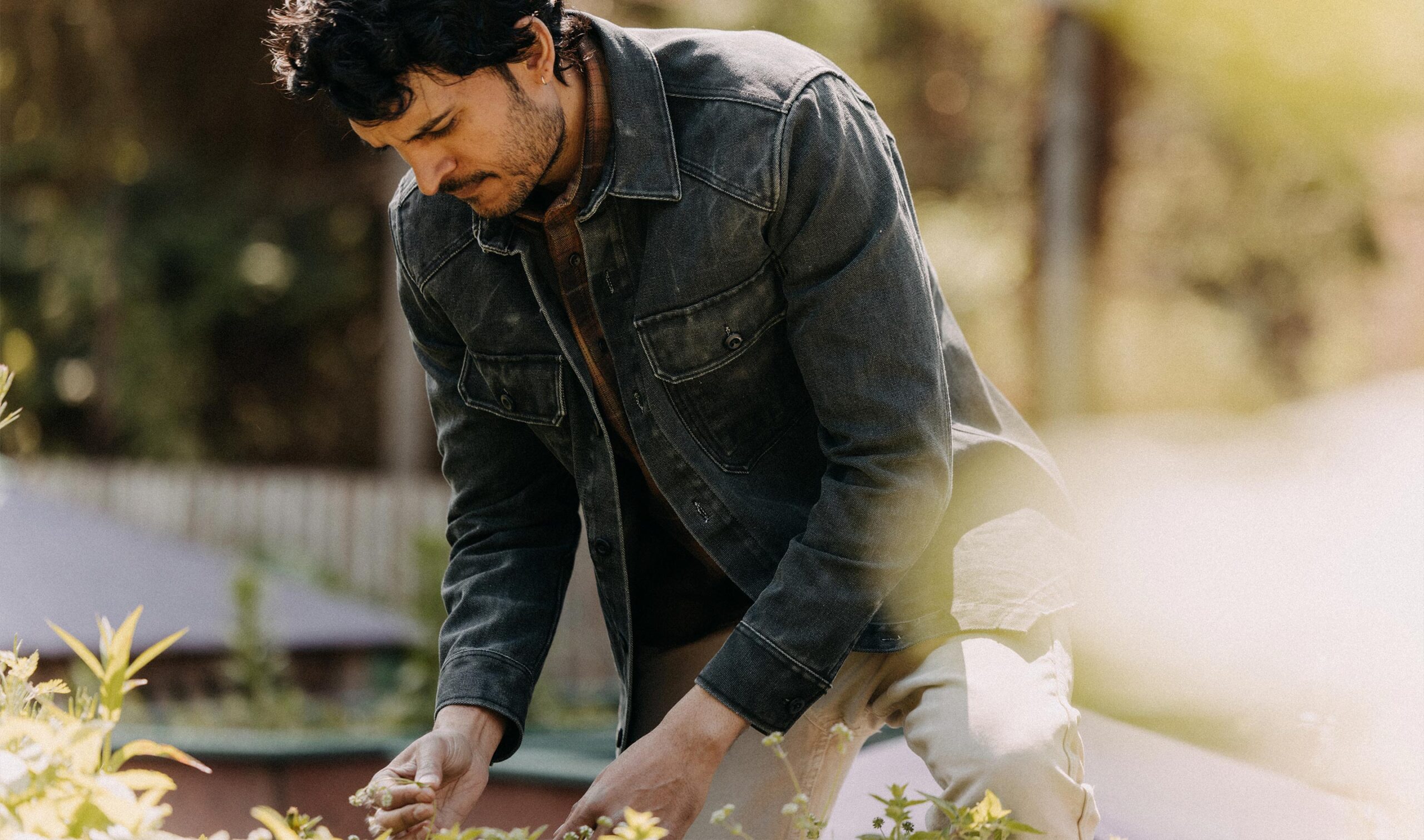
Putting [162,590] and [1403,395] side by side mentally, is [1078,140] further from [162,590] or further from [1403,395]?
[1403,395]

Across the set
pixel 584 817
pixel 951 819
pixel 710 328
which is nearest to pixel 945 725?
pixel 951 819

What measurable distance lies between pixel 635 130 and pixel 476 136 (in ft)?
0.68

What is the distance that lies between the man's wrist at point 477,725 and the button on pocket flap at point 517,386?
1.32 ft

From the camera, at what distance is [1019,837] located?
5.11 feet

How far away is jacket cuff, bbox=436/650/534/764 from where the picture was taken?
6.26 ft

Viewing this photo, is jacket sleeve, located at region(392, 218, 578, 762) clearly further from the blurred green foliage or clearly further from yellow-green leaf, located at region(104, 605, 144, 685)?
the blurred green foliage

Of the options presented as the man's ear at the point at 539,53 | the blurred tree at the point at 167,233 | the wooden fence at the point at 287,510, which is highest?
the man's ear at the point at 539,53

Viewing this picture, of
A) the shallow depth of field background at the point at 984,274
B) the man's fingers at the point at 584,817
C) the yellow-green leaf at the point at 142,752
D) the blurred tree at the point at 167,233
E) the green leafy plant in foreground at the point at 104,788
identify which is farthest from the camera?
the blurred tree at the point at 167,233

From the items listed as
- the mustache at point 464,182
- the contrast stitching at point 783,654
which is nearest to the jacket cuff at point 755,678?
the contrast stitching at point 783,654

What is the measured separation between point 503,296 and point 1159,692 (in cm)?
332

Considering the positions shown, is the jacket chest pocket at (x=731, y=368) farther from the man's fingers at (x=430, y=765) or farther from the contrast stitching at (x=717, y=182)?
the man's fingers at (x=430, y=765)

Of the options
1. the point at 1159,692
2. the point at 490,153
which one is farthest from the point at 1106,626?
the point at 490,153

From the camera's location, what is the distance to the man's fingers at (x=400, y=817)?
158 cm

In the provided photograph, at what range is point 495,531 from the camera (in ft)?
6.89
